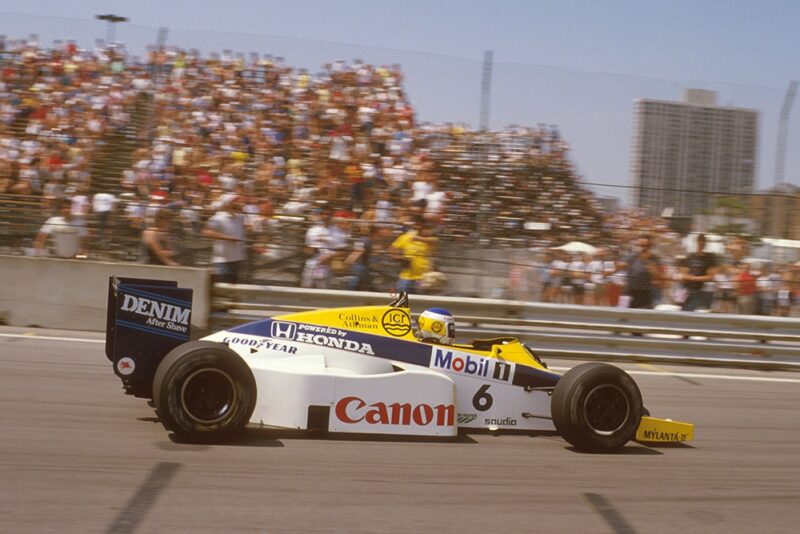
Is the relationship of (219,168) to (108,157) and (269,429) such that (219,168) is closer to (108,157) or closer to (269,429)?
(108,157)

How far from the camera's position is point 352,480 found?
5461mm

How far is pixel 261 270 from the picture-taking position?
11234 mm

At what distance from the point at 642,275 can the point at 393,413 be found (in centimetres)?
614

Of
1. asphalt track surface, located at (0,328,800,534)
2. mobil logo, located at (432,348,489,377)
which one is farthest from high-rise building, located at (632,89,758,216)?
mobil logo, located at (432,348,489,377)

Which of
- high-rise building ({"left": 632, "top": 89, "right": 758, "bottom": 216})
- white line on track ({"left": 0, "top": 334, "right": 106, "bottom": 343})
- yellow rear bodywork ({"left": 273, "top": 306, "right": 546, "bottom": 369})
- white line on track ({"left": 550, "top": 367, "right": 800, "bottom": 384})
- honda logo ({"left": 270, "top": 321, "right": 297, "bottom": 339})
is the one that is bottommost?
white line on track ({"left": 550, "top": 367, "right": 800, "bottom": 384})

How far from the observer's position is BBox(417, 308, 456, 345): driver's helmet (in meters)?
6.62

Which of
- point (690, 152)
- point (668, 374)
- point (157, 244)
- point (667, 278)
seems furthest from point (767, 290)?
point (157, 244)

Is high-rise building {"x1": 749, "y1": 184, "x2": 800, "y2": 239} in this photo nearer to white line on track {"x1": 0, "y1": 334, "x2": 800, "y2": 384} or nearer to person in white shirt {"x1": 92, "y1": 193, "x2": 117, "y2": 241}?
white line on track {"x1": 0, "y1": 334, "x2": 800, "y2": 384}

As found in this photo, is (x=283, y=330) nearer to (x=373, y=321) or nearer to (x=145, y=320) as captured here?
(x=373, y=321)

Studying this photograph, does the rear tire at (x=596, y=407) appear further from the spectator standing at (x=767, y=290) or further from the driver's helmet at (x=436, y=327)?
the spectator standing at (x=767, y=290)

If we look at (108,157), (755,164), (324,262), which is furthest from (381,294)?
(755,164)

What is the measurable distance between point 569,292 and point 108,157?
619 cm

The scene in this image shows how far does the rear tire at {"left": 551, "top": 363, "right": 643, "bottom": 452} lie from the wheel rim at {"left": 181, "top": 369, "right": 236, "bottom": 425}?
222cm

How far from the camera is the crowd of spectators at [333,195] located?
1131 cm
